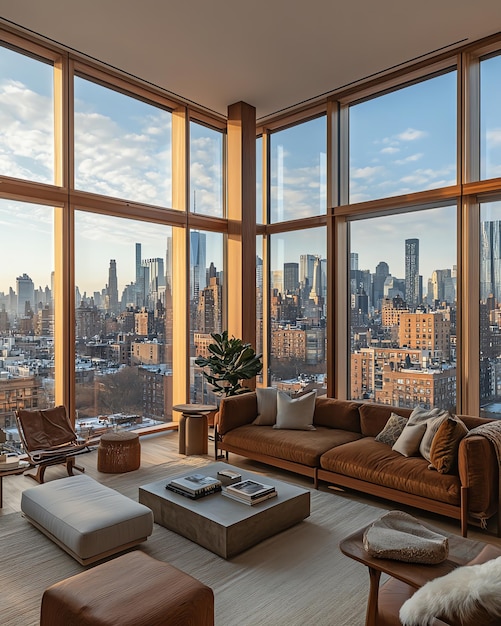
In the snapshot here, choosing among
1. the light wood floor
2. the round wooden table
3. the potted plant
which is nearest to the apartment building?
the light wood floor

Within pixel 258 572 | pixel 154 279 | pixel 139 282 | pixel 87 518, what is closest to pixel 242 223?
pixel 154 279

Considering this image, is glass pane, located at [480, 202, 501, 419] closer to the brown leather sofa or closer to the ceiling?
the brown leather sofa

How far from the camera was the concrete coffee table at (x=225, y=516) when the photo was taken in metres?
3.17

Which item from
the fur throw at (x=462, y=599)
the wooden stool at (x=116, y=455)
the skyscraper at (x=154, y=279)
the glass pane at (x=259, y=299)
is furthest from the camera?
the glass pane at (x=259, y=299)

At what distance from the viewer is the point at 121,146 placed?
6176 mm

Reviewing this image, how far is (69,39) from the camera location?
5113 millimetres

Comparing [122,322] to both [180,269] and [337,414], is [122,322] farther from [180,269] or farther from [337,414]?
[337,414]

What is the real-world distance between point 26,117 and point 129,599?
16.6ft

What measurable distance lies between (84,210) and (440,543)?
5.12m

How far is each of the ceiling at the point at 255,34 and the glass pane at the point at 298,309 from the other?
7.28 feet

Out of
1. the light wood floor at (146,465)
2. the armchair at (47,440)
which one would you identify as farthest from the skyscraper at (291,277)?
the armchair at (47,440)

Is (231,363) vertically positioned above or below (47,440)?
above

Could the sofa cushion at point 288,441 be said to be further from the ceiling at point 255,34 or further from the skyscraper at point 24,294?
the ceiling at point 255,34

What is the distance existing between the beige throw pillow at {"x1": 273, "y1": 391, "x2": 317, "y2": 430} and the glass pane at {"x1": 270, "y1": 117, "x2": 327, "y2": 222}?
2953mm
